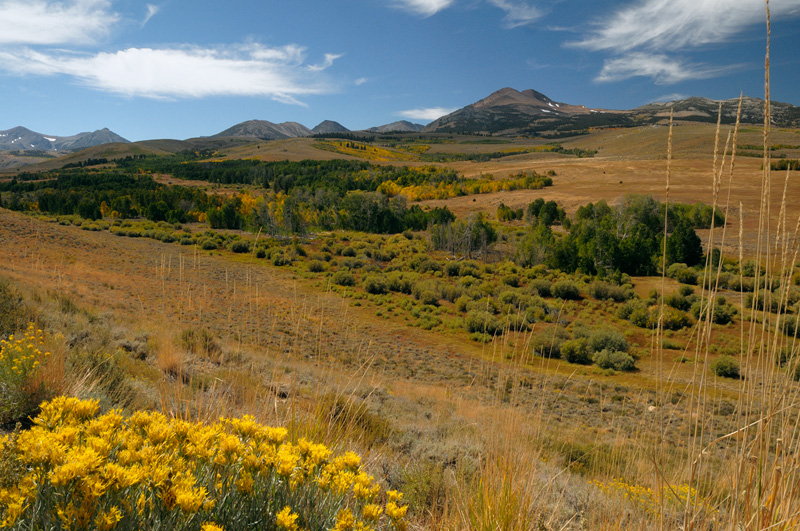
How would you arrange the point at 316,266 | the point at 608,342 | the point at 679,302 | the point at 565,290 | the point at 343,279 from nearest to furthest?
the point at 608,342 < the point at 679,302 < the point at 565,290 < the point at 343,279 < the point at 316,266

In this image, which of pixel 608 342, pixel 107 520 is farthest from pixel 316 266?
pixel 107 520

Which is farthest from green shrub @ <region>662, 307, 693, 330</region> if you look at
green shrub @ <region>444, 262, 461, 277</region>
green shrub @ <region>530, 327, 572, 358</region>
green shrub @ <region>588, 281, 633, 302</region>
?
green shrub @ <region>444, 262, 461, 277</region>

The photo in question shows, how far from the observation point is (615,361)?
62.9 ft

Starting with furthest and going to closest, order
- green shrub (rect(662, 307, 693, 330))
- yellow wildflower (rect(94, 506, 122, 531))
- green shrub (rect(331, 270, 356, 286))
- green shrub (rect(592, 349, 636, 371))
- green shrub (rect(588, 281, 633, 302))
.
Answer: green shrub (rect(331, 270, 356, 286)), green shrub (rect(588, 281, 633, 302)), green shrub (rect(662, 307, 693, 330)), green shrub (rect(592, 349, 636, 371)), yellow wildflower (rect(94, 506, 122, 531))

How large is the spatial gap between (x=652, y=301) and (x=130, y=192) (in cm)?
7190

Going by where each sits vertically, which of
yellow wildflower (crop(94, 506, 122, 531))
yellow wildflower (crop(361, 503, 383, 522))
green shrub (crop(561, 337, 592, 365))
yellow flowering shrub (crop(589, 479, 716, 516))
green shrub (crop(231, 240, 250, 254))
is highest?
yellow wildflower (crop(94, 506, 122, 531))

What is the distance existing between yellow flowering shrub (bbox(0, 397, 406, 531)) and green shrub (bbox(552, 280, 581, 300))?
30.7 metres

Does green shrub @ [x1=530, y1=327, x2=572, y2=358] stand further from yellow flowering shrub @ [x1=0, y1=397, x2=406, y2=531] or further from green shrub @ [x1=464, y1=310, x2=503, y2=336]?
yellow flowering shrub @ [x1=0, y1=397, x2=406, y2=531]

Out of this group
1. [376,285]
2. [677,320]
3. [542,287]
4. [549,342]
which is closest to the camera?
[549,342]

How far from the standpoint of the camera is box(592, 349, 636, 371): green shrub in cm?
1895

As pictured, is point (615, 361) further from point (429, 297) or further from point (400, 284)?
point (400, 284)

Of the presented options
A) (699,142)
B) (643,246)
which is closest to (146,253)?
(643,246)

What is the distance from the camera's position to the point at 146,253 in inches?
1305

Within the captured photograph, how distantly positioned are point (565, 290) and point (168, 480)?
1239 inches
